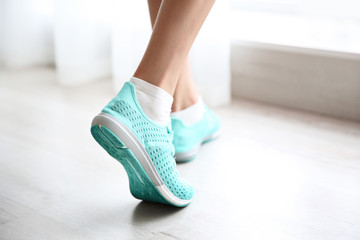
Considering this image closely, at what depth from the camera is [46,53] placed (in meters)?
2.00

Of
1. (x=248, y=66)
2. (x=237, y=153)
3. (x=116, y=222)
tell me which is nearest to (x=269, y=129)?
(x=237, y=153)

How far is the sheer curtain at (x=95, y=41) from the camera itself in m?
1.44

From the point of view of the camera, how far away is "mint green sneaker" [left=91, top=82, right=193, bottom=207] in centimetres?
76

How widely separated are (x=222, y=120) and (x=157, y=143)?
59 centimetres

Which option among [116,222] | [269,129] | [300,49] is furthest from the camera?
[300,49]

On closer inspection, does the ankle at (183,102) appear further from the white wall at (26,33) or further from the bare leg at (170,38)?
the white wall at (26,33)

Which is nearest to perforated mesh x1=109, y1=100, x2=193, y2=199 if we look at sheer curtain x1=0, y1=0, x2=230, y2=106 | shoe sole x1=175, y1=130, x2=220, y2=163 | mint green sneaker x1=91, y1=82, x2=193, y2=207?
mint green sneaker x1=91, y1=82, x2=193, y2=207

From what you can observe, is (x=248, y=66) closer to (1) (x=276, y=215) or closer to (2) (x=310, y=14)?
(2) (x=310, y=14)

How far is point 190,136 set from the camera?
43.9 inches

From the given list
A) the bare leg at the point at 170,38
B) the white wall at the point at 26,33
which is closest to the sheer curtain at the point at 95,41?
the white wall at the point at 26,33

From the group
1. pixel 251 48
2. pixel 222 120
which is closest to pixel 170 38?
pixel 222 120

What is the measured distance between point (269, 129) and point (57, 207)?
65 centimetres

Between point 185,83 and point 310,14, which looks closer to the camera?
point 185,83

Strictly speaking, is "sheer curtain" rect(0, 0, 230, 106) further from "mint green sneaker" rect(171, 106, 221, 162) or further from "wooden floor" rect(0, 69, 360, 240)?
"mint green sneaker" rect(171, 106, 221, 162)
